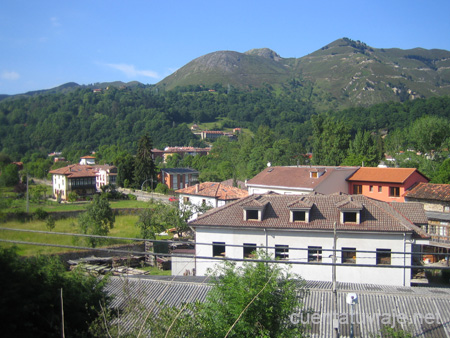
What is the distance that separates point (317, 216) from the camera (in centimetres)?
1652

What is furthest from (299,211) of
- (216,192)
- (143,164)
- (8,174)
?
(143,164)

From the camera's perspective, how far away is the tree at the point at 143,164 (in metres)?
54.2

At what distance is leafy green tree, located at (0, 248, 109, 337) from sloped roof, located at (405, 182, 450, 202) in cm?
2271

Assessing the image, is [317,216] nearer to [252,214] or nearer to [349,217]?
[349,217]

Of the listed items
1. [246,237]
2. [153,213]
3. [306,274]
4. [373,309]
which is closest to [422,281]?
[306,274]

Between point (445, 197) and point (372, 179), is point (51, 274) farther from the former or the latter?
point (372, 179)

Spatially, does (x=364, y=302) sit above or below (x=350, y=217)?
below

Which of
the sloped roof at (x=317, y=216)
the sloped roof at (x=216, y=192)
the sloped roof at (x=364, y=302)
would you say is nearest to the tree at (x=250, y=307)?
the sloped roof at (x=364, y=302)

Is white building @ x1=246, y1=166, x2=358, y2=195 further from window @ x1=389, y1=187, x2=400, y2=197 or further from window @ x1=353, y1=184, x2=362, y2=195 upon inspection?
window @ x1=389, y1=187, x2=400, y2=197

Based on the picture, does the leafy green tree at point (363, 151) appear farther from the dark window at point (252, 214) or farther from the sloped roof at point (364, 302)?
the sloped roof at point (364, 302)

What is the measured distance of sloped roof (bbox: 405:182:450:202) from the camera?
2305 centimetres

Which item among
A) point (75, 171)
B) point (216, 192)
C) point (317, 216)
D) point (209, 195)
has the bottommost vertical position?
point (209, 195)

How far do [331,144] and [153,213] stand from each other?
29.4 meters

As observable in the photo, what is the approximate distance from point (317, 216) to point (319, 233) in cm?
92
